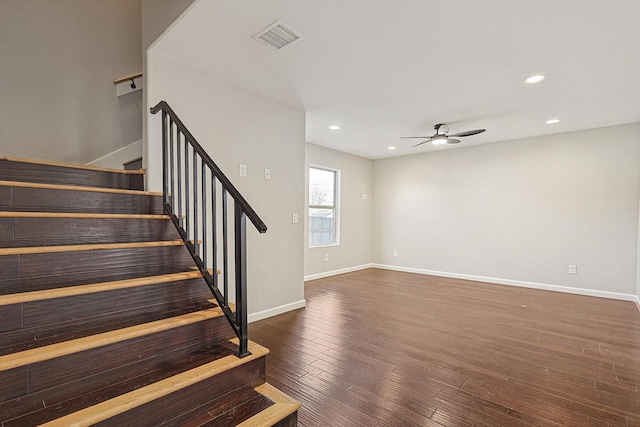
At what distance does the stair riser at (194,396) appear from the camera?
1243 millimetres

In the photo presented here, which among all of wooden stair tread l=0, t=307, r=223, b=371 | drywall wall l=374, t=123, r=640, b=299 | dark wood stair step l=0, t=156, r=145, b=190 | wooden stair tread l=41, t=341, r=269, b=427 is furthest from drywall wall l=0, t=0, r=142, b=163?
drywall wall l=374, t=123, r=640, b=299

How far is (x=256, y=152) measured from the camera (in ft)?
11.1

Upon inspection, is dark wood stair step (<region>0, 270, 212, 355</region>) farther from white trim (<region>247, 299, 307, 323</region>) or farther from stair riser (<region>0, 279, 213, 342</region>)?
white trim (<region>247, 299, 307, 323</region>)

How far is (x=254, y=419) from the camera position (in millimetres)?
1400

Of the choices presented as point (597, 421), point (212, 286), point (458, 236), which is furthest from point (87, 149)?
point (458, 236)

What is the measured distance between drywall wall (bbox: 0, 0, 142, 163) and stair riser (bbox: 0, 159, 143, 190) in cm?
106

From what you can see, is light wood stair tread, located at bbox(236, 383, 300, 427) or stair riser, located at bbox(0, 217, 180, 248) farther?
stair riser, located at bbox(0, 217, 180, 248)

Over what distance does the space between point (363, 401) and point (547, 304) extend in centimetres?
352

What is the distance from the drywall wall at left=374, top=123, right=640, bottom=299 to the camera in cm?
435

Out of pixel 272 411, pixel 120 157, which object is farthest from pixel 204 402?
pixel 120 157

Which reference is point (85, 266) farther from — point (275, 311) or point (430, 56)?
point (430, 56)

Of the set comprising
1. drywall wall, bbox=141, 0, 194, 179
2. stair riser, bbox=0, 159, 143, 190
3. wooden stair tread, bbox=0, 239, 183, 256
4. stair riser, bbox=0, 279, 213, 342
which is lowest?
stair riser, bbox=0, 279, 213, 342

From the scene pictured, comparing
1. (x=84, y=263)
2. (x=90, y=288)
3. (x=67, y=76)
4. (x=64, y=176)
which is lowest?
(x=90, y=288)

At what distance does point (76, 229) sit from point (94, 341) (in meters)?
0.86
